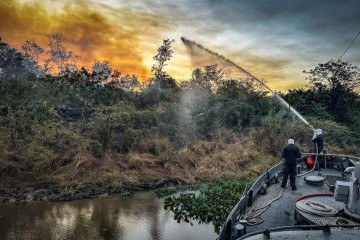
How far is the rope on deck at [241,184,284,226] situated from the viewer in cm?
767

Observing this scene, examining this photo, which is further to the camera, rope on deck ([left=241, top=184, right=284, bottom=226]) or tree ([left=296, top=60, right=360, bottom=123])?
tree ([left=296, top=60, right=360, bottom=123])

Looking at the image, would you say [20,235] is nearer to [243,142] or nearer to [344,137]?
[243,142]

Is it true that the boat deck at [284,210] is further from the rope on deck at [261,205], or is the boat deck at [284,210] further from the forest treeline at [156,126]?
the forest treeline at [156,126]

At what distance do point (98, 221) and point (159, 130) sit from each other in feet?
40.9

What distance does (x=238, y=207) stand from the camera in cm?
777

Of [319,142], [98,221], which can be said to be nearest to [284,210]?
[319,142]

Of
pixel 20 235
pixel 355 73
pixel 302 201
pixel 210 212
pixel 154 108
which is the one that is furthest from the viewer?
pixel 355 73

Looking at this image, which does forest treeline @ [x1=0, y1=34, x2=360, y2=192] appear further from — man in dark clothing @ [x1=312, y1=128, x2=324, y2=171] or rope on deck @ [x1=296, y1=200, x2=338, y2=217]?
rope on deck @ [x1=296, y1=200, x2=338, y2=217]

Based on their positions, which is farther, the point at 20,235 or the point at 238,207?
the point at 20,235

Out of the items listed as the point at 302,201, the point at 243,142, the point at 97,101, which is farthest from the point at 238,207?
the point at 97,101

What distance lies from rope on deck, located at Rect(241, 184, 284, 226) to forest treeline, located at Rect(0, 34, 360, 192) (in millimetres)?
10401

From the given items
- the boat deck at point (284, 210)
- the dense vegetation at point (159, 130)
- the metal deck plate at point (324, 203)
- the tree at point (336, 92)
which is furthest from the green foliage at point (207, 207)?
the tree at point (336, 92)

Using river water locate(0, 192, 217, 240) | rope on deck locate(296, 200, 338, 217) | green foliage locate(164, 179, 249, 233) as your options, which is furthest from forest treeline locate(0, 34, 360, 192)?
rope on deck locate(296, 200, 338, 217)

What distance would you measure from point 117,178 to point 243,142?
35.6 feet
